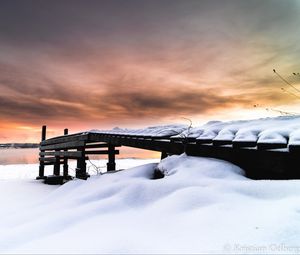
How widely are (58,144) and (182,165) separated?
948cm

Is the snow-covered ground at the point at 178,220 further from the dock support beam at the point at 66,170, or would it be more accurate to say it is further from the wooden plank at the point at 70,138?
the dock support beam at the point at 66,170

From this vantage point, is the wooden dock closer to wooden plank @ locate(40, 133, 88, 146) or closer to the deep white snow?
the deep white snow

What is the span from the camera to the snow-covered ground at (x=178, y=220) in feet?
5.97

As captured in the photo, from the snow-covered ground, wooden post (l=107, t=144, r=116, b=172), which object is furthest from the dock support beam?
the snow-covered ground

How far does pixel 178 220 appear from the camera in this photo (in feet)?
7.30

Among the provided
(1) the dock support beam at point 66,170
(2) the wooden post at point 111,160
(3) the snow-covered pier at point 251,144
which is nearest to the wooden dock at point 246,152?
(3) the snow-covered pier at point 251,144

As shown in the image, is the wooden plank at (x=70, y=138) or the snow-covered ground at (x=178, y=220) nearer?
the snow-covered ground at (x=178, y=220)

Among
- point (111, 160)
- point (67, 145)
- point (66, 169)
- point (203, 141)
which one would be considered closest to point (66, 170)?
point (66, 169)

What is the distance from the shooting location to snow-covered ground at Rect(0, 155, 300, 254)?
1818 mm

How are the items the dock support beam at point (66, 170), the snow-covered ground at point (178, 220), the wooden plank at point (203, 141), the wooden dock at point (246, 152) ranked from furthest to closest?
the dock support beam at point (66, 170) < the wooden plank at point (203, 141) < the wooden dock at point (246, 152) < the snow-covered ground at point (178, 220)

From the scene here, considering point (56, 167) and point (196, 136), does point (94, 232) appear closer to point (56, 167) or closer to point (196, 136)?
point (196, 136)

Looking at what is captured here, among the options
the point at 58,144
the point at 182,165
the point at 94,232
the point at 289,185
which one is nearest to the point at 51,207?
the point at 94,232

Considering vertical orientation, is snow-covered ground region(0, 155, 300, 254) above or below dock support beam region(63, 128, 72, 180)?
above

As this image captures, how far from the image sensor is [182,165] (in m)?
3.70
